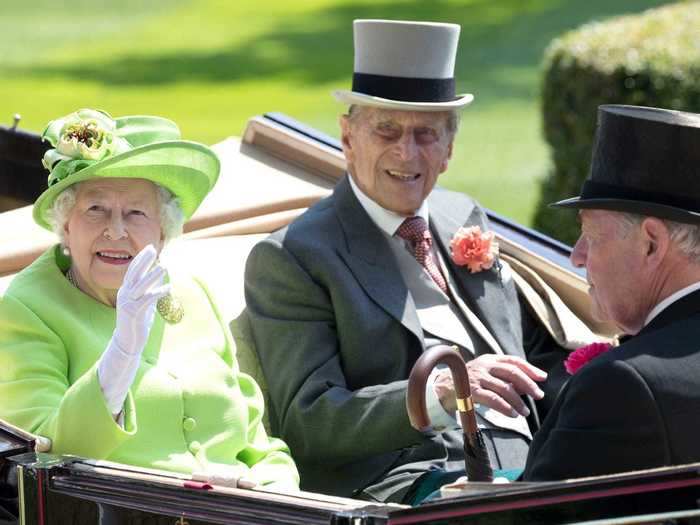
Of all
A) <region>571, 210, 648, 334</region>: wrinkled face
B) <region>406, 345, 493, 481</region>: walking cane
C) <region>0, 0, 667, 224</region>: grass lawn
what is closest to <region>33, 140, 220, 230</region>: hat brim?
<region>406, 345, 493, 481</region>: walking cane

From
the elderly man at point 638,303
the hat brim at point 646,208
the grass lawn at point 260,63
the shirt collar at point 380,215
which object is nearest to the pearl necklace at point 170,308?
the shirt collar at point 380,215

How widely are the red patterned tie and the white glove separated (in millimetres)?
1100

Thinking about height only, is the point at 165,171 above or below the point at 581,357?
above

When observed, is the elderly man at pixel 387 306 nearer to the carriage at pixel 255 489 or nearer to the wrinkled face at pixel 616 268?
the carriage at pixel 255 489

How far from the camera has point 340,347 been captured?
13.2 ft

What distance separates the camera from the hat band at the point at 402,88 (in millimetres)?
4258

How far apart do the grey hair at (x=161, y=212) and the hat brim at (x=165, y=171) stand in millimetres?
12

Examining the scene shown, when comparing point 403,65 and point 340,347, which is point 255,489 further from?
point 403,65

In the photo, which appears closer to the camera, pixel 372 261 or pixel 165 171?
pixel 165 171

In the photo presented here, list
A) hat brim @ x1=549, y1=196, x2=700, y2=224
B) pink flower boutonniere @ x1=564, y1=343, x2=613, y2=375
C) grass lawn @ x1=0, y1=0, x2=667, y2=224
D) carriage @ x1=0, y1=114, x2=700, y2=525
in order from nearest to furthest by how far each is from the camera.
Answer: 1. carriage @ x1=0, y1=114, x2=700, y2=525
2. hat brim @ x1=549, y1=196, x2=700, y2=224
3. pink flower boutonniere @ x1=564, y1=343, x2=613, y2=375
4. grass lawn @ x1=0, y1=0, x2=667, y2=224

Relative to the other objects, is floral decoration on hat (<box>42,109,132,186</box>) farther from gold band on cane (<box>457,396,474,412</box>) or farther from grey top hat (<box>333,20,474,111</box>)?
gold band on cane (<box>457,396,474,412</box>)

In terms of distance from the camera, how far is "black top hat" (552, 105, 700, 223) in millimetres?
2957

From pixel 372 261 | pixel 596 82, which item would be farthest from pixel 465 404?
pixel 596 82

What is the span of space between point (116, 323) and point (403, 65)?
128cm
